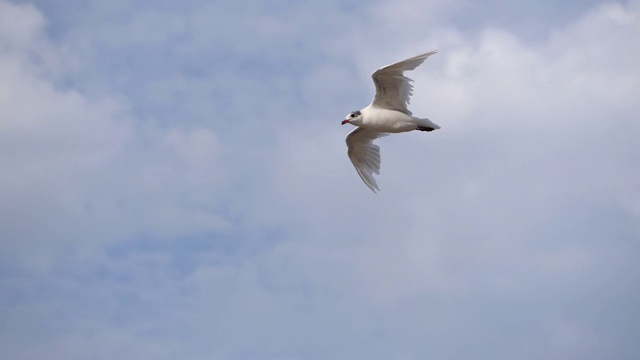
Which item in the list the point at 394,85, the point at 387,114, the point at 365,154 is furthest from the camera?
the point at 365,154

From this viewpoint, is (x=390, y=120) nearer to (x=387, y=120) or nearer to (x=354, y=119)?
(x=387, y=120)

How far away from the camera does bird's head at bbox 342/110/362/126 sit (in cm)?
4141

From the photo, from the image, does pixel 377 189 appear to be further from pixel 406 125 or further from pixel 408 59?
pixel 408 59

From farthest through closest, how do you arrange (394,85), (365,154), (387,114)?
(365,154)
(387,114)
(394,85)

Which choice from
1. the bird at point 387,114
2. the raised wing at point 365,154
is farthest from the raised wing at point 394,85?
the raised wing at point 365,154

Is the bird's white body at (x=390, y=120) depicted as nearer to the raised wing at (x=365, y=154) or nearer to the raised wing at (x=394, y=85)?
the raised wing at (x=394, y=85)

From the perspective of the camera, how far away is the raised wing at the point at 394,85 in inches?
1515

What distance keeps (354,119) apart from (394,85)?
268 cm

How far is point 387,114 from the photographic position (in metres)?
40.6

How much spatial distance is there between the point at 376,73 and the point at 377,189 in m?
6.34

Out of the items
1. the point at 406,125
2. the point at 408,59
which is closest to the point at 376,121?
the point at 406,125

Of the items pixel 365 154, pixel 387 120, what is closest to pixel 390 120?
pixel 387 120

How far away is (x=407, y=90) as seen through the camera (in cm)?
3988

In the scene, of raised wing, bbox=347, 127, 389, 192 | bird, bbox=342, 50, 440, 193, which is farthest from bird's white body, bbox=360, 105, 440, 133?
raised wing, bbox=347, 127, 389, 192
